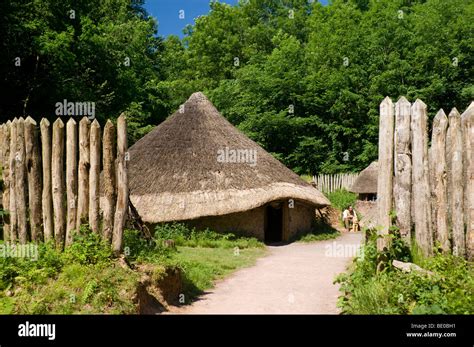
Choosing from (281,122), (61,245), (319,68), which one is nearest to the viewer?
(61,245)

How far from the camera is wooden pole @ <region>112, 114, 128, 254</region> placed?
770cm

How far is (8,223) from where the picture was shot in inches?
337

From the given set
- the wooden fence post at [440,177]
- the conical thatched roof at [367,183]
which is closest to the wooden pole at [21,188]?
the wooden fence post at [440,177]

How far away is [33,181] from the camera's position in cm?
816

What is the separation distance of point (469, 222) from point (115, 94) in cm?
2441

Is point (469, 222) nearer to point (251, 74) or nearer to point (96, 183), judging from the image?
point (96, 183)

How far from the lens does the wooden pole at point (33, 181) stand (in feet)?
26.7

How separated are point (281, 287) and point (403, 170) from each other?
3.46 metres

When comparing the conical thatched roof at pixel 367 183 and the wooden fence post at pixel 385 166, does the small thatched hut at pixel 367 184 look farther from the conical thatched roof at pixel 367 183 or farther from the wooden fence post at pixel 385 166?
the wooden fence post at pixel 385 166

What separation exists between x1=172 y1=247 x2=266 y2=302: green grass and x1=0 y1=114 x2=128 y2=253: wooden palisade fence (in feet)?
7.07

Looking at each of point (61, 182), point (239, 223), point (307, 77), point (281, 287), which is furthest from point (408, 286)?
point (307, 77)

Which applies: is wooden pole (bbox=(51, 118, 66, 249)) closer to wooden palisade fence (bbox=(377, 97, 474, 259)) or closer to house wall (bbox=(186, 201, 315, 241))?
wooden palisade fence (bbox=(377, 97, 474, 259))

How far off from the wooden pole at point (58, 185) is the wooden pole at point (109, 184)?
81cm

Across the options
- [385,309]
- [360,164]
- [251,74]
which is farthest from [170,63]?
[385,309]
